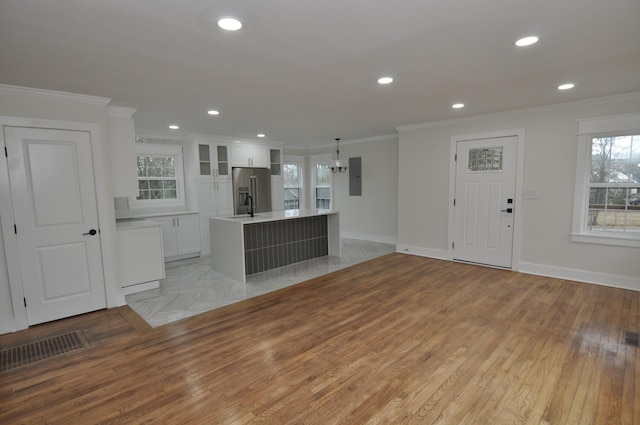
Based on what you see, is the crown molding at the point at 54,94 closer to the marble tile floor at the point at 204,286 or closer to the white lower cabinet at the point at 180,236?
the marble tile floor at the point at 204,286

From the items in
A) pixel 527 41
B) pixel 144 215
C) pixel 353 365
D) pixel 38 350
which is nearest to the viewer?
pixel 527 41

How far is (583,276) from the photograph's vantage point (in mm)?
4242

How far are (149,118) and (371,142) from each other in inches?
176

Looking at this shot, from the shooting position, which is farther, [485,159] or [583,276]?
[485,159]

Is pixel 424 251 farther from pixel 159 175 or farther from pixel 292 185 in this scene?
pixel 159 175

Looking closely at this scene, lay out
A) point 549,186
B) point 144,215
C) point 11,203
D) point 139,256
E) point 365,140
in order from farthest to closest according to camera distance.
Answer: point 365,140 → point 144,215 → point 549,186 → point 139,256 → point 11,203

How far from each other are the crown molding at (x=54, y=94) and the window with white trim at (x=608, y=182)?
594cm

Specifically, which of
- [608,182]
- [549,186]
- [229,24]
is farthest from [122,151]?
[608,182]

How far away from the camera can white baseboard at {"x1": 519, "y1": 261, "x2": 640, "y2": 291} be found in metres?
3.93

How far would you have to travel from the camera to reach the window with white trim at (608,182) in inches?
153

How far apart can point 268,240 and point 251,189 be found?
2189 mm

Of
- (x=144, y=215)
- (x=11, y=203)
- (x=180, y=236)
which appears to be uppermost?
(x=11, y=203)

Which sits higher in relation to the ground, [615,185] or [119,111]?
[119,111]

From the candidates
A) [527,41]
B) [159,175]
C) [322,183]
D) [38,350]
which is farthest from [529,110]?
[159,175]
